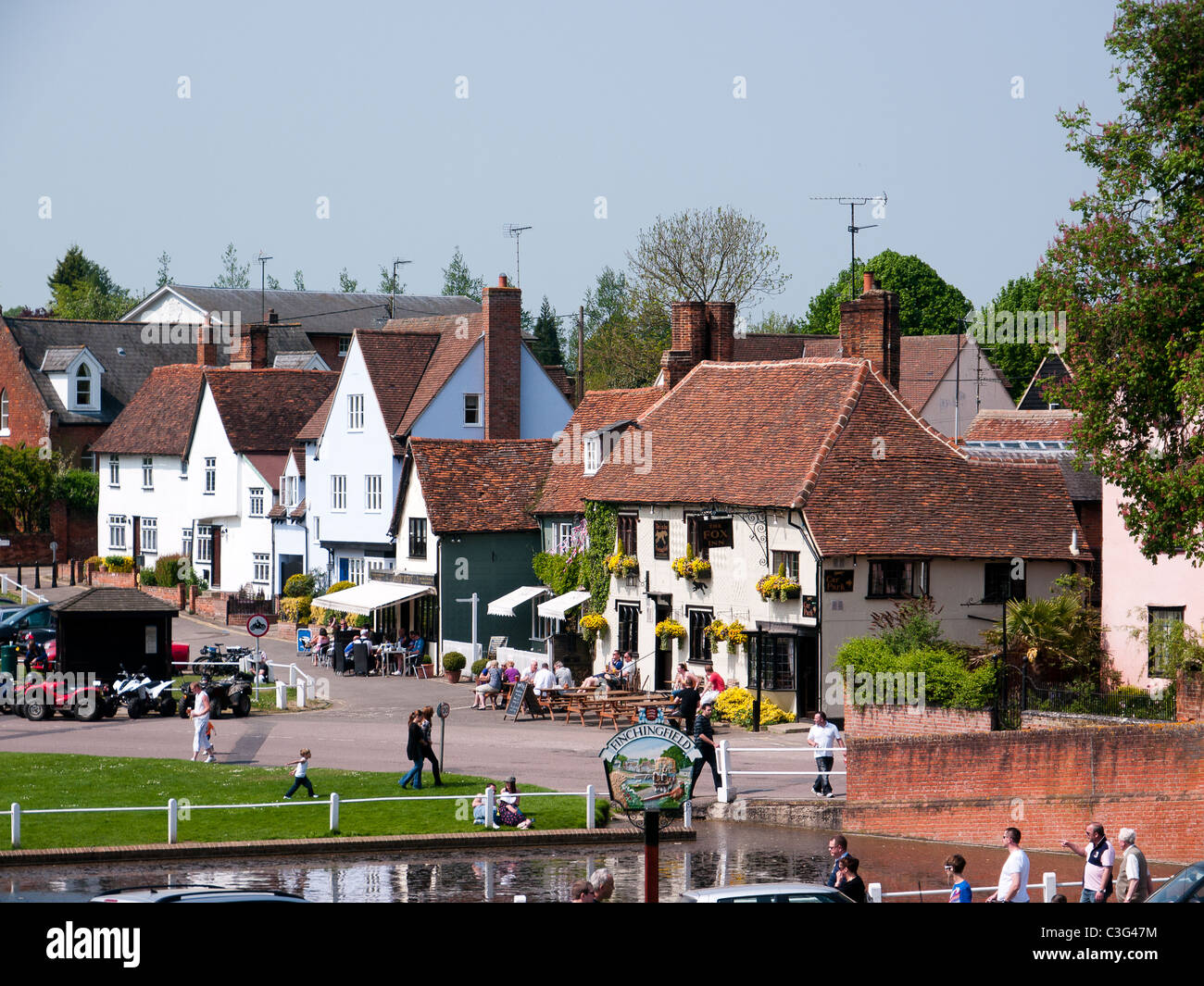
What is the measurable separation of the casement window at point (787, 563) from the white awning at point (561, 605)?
7729mm

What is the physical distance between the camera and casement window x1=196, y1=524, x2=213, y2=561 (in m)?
66.1

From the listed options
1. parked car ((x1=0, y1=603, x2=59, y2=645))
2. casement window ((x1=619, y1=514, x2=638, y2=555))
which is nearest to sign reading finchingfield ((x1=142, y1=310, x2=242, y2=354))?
parked car ((x1=0, y1=603, x2=59, y2=645))

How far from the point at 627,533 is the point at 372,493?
1484 cm

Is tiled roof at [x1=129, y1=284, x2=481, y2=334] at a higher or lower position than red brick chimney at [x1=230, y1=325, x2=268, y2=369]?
higher

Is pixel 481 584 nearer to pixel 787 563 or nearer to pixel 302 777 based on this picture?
pixel 787 563

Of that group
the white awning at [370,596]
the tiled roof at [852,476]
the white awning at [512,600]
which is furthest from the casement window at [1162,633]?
the white awning at [370,596]

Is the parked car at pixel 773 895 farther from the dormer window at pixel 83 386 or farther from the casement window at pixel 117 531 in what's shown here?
the dormer window at pixel 83 386

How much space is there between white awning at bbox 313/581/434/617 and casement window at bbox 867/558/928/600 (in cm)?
1628

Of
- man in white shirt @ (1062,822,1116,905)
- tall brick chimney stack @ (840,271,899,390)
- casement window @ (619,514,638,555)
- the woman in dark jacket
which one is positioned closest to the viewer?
man in white shirt @ (1062,822,1116,905)

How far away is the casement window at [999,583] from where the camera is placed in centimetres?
3875

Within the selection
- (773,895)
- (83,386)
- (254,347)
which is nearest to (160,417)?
(254,347)

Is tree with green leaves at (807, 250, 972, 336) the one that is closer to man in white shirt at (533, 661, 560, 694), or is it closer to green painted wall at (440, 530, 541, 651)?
green painted wall at (440, 530, 541, 651)

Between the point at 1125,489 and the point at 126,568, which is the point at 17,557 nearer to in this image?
the point at 126,568
